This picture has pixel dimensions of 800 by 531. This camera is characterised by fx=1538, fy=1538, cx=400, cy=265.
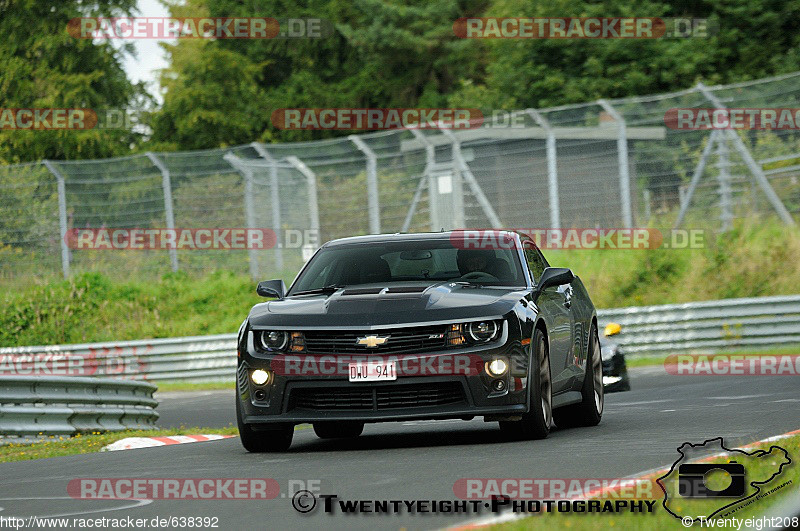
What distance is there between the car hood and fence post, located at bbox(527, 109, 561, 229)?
16.9 meters

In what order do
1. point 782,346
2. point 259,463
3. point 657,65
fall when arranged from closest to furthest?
1. point 259,463
2. point 782,346
3. point 657,65

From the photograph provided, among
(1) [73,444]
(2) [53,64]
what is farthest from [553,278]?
(2) [53,64]

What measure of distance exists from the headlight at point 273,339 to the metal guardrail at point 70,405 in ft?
15.1

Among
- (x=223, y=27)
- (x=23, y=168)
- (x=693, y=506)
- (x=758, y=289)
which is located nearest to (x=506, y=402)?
(x=693, y=506)

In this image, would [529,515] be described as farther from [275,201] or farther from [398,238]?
[275,201]

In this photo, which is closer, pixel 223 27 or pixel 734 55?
pixel 734 55

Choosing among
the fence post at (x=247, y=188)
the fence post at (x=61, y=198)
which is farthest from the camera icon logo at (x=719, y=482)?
the fence post at (x=61, y=198)

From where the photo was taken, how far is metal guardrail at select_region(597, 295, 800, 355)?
24844mm

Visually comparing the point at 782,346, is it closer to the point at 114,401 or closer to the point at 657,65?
the point at 114,401

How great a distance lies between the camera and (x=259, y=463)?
9797 mm

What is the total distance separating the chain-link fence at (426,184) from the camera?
89.6 ft

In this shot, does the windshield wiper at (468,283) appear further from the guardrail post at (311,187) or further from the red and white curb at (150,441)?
the guardrail post at (311,187)

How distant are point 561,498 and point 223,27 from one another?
5230 centimetres

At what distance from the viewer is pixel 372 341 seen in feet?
33.3
